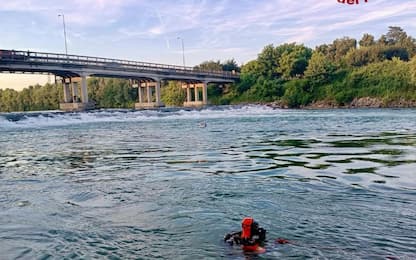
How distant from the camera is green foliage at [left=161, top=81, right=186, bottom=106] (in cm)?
10480

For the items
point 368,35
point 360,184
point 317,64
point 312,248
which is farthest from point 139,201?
point 368,35

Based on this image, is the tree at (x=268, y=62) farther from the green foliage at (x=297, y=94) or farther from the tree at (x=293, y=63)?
the green foliage at (x=297, y=94)

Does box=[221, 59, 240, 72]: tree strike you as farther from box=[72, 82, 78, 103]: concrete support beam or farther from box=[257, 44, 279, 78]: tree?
box=[72, 82, 78, 103]: concrete support beam

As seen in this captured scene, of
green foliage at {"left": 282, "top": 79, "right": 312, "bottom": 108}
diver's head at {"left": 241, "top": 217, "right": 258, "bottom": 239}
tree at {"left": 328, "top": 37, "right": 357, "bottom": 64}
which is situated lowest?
diver's head at {"left": 241, "top": 217, "right": 258, "bottom": 239}

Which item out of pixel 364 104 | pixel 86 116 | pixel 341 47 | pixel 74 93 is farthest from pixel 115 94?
pixel 86 116

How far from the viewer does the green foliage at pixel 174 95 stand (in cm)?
10480

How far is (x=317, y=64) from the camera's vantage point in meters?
81.7

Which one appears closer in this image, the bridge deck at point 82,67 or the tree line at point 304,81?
the bridge deck at point 82,67

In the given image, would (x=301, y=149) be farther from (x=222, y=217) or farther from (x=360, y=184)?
(x=222, y=217)

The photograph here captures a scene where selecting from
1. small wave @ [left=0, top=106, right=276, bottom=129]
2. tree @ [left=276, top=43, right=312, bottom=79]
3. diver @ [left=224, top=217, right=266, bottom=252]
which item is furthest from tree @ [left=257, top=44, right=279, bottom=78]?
diver @ [left=224, top=217, right=266, bottom=252]

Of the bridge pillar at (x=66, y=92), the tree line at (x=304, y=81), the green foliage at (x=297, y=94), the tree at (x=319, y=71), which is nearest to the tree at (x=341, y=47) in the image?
the tree line at (x=304, y=81)

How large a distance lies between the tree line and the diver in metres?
63.5

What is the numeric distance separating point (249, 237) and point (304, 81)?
77.6 m

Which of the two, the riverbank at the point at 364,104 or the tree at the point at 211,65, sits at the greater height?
the tree at the point at 211,65
